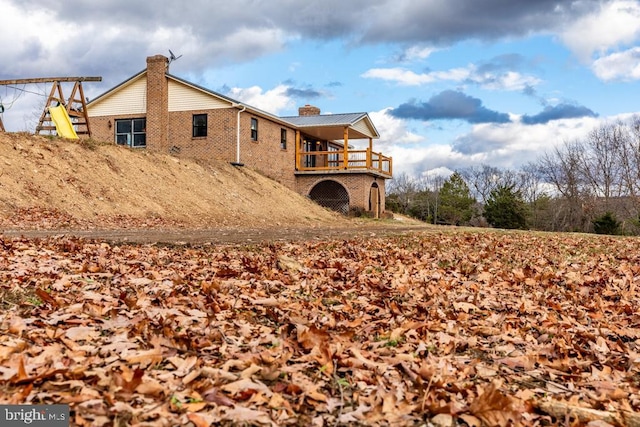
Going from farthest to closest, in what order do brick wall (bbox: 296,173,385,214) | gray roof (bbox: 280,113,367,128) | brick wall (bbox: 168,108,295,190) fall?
gray roof (bbox: 280,113,367,128) < brick wall (bbox: 296,173,385,214) < brick wall (bbox: 168,108,295,190)

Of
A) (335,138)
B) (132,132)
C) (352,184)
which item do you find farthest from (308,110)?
(132,132)

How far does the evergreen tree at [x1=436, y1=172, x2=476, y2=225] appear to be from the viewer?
5069 centimetres

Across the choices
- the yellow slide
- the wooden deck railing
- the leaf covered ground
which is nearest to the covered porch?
the wooden deck railing

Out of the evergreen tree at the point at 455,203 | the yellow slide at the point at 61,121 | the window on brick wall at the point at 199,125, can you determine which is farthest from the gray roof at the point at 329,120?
the evergreen tree at the point at 455,203

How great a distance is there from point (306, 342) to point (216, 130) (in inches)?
1044

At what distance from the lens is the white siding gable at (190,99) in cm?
2966

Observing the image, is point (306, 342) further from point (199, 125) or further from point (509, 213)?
point (509, 213)

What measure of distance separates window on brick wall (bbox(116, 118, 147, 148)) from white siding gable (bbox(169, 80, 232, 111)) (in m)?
1.97

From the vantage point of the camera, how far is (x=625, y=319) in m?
6.08

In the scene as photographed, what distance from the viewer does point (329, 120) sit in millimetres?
33938

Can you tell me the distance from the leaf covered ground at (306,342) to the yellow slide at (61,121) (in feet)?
60.7

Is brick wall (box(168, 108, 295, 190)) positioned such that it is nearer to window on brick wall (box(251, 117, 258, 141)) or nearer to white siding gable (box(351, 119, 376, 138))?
window on brick wall (box(251, 117, 258, 141))

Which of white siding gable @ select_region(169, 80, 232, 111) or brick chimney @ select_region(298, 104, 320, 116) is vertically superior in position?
brick chimney @ select_region(298, 104, 320, 116)

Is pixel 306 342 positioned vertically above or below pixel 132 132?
below
